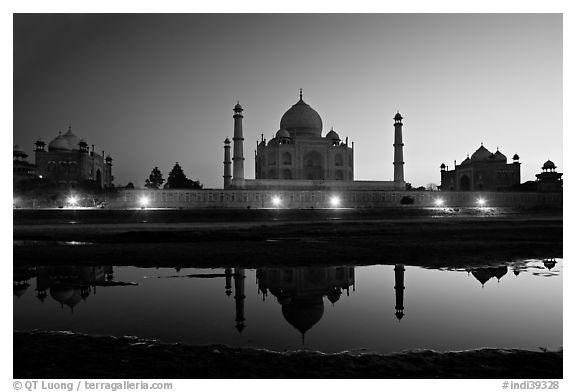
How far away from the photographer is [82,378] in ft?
11.3

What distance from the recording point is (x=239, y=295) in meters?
6.20

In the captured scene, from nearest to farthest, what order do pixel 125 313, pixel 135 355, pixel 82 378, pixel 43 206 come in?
pixel 82 378 → pixel 135 355 → pixel 125 313 → pixel 43 206

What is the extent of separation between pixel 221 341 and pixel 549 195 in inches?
1714

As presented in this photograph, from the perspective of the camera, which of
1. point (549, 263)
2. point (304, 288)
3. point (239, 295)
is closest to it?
point (239, 295)

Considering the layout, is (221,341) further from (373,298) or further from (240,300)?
(373,298)

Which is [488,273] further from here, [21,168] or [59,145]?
[59,145]

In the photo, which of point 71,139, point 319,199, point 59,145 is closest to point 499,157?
point 319,199

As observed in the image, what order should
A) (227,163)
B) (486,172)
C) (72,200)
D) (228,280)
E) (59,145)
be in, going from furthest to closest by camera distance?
(486,172), (227,163), (59,145), (72,200), (228,280)

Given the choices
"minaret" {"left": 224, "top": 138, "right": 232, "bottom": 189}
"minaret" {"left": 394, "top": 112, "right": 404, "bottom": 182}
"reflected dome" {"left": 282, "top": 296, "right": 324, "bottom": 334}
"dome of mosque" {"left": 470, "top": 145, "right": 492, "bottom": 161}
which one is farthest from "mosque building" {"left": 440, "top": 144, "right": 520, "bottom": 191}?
"reflected dome" {"left": 282, "top": 296, "right": 324, "bottom": 334}

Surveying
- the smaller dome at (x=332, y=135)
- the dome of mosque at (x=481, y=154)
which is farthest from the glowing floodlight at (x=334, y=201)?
the dome of mosque at (x=481, y=154)

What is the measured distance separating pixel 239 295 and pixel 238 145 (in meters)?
31.1

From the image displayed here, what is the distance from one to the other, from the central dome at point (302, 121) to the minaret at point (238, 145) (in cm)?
777
